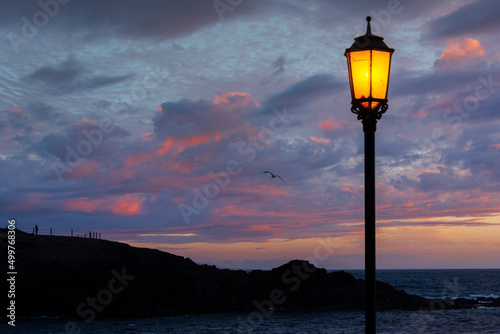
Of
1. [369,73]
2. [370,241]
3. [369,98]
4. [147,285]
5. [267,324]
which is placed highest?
[369,73]

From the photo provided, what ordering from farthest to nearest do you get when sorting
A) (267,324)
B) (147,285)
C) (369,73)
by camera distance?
(147,285)
(267,324)
(369,73)

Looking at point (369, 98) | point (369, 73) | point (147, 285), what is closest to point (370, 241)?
point (369, 98)

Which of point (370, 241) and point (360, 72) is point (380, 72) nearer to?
point (360, 72)

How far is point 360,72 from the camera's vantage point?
21.6 feet

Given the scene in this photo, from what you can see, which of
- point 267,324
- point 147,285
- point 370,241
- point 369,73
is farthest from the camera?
point 147,285

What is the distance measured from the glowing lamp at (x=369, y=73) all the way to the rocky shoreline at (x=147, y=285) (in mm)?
49969

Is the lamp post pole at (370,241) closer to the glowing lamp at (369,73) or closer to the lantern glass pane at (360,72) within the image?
the glowing lamp at (369,73)

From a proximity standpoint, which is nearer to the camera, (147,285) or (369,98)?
(369,98)

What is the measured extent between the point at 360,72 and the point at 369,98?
348 mm

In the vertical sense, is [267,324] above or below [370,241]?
below

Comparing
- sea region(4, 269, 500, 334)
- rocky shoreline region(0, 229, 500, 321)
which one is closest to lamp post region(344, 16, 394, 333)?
sea region(4, 269, 500, 334)

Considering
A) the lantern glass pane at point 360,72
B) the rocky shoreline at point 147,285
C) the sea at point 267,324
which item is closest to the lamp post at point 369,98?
the lantern glass pane at point 360,72

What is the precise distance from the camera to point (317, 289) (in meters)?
61.0

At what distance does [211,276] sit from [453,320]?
27.5 meters
